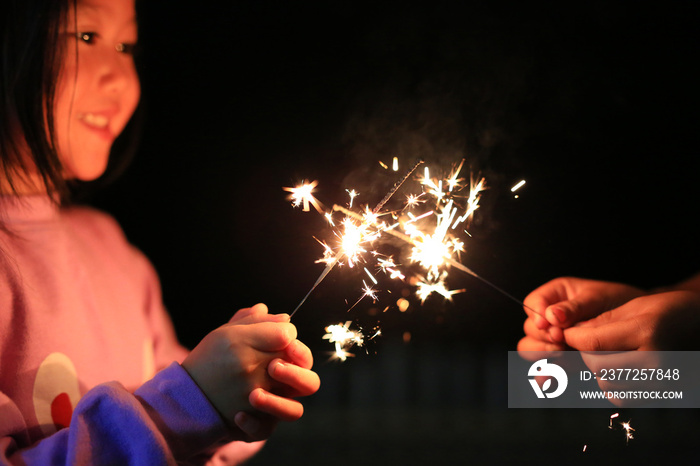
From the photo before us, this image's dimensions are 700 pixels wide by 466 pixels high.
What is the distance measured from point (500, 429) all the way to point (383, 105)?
1385 mm

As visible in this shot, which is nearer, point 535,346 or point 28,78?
point 28,78

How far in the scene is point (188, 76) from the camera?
1.17 metres

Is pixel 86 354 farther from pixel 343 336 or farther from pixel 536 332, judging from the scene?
pixel 536 332

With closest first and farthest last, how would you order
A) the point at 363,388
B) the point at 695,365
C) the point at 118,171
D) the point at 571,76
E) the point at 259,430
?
the point at 259,430
the point at 695,365
the point at 118,171
the point at 571,76
the point at 363,388

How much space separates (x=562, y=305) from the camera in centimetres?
92

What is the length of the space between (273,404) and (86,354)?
0.45 m

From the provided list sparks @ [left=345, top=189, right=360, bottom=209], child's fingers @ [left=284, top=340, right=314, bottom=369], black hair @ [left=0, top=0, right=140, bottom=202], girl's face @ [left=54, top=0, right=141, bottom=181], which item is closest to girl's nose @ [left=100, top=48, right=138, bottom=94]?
girl's face @ [left=54, top=0, right=141, bottom=181]

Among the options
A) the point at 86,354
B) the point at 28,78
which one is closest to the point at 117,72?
the point at 28,78

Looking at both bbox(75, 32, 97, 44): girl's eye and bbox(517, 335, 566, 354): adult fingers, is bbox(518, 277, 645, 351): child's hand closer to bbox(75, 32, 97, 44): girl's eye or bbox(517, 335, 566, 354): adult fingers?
bbox(517, 335, 566, 354): adult fingers

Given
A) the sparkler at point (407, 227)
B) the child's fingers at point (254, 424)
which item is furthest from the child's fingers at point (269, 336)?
the sparkler at point (407, 227)

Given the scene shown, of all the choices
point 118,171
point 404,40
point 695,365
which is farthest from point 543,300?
point 118,171

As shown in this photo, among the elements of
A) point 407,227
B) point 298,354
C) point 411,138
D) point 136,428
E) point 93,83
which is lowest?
→ point 136,428

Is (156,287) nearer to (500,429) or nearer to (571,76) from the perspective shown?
(571,76)

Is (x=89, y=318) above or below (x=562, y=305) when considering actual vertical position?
below
